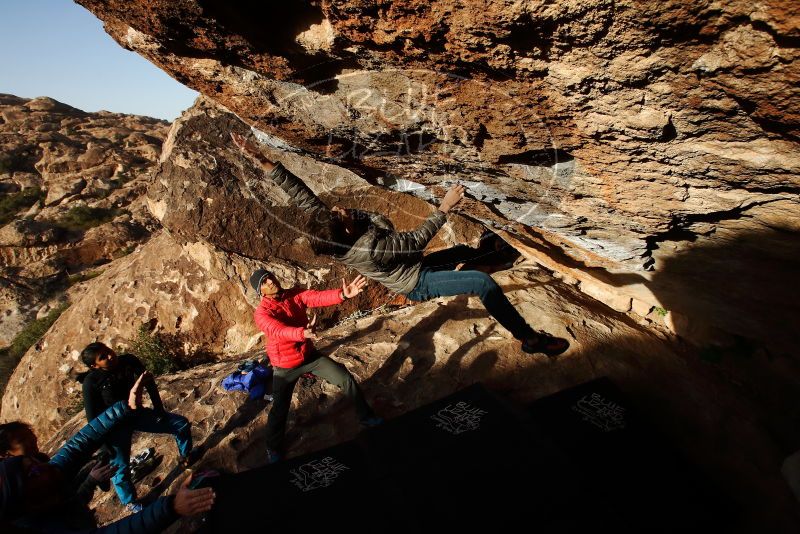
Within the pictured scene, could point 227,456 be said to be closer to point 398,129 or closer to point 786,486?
point 398,129

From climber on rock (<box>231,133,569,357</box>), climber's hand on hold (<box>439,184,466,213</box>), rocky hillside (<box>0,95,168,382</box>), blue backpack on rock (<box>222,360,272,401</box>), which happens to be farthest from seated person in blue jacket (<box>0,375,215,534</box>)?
rocky hillside (<box>0,95,168,382</box>)

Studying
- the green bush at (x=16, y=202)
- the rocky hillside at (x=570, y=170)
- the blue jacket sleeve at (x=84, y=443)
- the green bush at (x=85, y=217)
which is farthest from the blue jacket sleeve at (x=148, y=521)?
the green bush at (x=16, y=202)

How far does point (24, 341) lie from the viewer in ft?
35.4

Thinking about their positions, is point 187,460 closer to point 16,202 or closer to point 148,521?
point 148,521

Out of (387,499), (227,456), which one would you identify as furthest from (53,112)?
(387,499)

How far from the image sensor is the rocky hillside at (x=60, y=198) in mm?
13273

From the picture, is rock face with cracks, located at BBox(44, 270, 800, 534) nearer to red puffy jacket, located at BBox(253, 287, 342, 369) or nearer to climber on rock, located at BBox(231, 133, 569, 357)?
climber on rock, located at BBox(231, 133, 569, 357)

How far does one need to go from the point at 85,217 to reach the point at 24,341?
8.63 meters

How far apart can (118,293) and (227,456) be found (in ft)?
15.7

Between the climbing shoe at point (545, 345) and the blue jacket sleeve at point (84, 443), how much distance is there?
3.01 m

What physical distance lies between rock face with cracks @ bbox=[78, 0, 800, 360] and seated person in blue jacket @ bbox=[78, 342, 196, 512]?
235cm

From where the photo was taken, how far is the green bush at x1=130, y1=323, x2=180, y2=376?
5.91 m

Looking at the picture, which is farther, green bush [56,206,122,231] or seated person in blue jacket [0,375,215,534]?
green bush [56,206,122,231]

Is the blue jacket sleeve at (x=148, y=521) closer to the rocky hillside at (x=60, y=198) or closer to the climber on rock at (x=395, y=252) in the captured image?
the climber on rock at (x=395, y=252)
